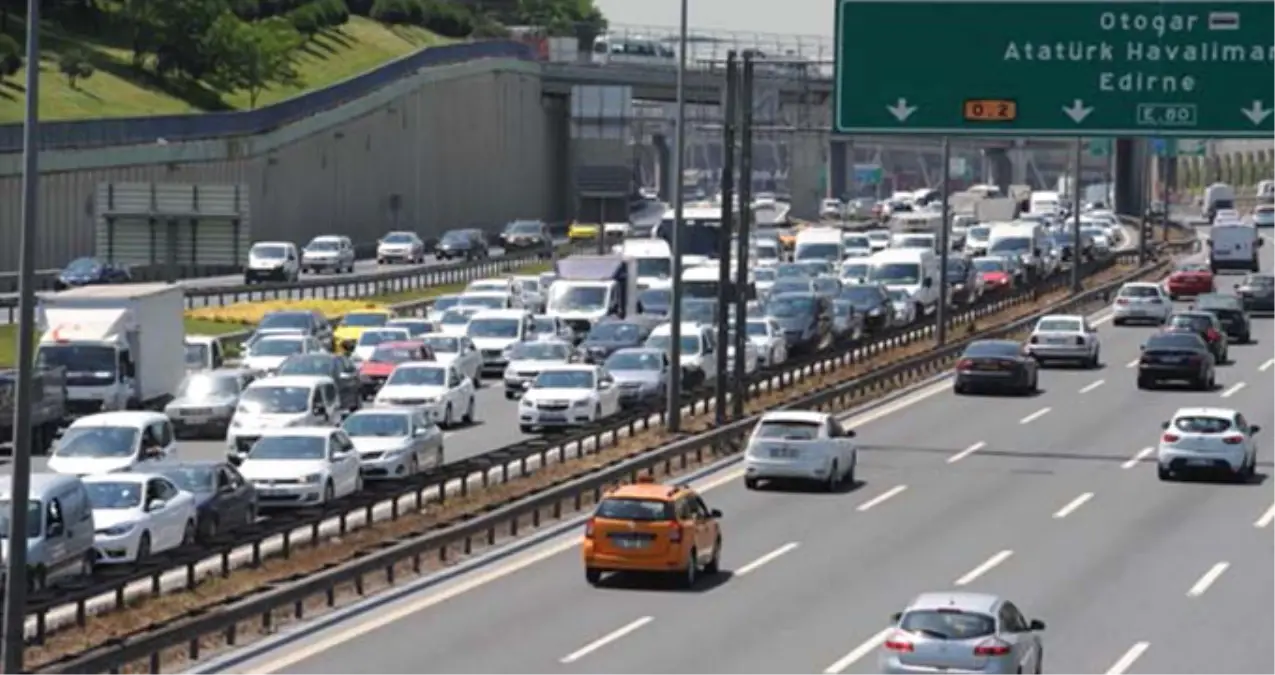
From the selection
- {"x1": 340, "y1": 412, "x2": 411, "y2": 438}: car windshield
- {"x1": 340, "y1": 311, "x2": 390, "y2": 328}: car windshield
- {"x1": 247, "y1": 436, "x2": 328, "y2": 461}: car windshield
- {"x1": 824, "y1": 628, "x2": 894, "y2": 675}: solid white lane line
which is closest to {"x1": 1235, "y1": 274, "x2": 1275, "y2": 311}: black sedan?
{"x1": 340, "y1": 311, "x2": 390, "y2": 328}: car windshield

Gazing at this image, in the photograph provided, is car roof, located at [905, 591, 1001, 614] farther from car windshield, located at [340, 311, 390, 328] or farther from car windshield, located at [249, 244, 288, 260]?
car windshield, located at [249, 244, 288, 260]

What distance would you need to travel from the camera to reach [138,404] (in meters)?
53.4

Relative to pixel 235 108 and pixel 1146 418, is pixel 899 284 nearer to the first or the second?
pixel 1146 418

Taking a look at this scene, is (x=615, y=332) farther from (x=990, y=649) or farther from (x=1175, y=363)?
(x=990, y=649)

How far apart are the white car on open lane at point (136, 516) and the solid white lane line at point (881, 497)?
39.7 ft

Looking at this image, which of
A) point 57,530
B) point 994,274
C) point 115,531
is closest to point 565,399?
point 115,531

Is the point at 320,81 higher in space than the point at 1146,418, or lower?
higher

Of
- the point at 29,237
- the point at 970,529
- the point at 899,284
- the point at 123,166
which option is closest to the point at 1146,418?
the point at 970,529

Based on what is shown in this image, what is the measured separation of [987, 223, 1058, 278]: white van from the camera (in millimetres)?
99375

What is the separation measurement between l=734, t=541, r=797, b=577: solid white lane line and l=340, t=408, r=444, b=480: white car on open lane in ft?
21.9

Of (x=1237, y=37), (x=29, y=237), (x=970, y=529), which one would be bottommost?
(x=970, y=529)

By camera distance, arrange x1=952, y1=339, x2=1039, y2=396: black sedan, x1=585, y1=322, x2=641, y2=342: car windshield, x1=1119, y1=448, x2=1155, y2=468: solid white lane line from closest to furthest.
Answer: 1. x1=1119, y1=448, x2=1155, y2=468: solid white lane line
2. x1=952, y1=339, x2=1039, y2=396: black sedan
3. x1=585, y1=322, x2=641, y2=342: car windshield

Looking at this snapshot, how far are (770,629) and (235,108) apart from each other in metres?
94.3

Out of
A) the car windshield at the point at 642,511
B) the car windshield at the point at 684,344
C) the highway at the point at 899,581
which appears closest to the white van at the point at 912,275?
the car windshield at the point at 684,344
